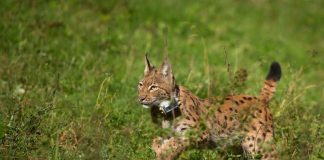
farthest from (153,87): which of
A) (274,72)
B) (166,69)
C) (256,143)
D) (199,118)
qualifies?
(274,72)

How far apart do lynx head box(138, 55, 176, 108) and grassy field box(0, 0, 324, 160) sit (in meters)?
0.43

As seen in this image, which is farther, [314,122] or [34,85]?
[34,85]

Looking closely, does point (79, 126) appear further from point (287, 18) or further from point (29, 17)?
point (287, 18)

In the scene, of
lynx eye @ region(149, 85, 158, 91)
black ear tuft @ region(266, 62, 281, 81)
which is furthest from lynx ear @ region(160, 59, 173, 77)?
black ear tuft @ region(266, 62, 281, 81)

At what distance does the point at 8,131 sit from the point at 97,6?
6733 millimetres

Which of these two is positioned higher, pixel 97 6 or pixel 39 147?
pixel 97 6

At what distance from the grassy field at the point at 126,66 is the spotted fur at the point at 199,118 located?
194 mm

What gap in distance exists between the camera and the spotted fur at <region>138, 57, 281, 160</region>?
346 inches

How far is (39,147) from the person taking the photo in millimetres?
8820

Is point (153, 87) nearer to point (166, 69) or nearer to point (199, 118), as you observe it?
point (166, 69)

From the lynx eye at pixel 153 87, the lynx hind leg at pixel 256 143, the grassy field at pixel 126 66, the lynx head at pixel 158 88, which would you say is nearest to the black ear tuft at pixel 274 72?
the grassy field at pixel 126 66

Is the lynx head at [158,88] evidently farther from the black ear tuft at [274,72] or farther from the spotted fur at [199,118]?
the black ear tuft at [274,72]

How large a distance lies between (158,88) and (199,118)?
61 cm

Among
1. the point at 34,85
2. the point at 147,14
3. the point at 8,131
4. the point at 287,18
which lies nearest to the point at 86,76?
the point at 34,85
